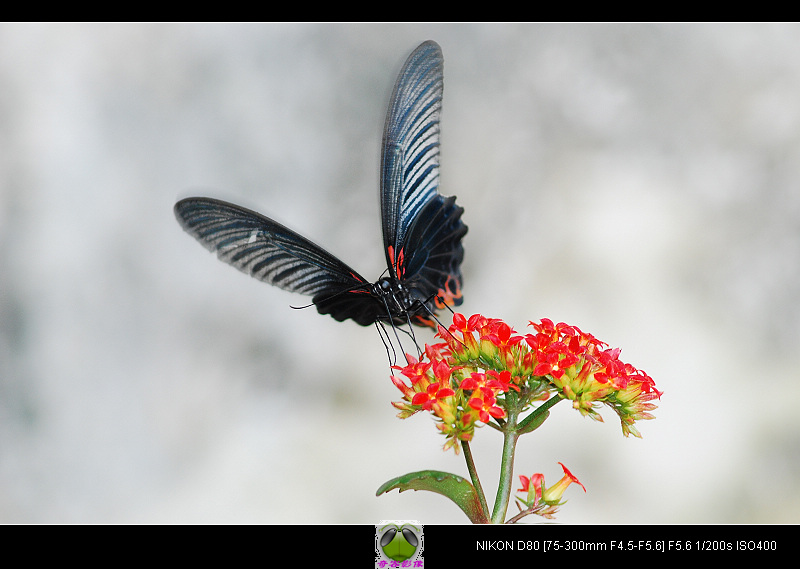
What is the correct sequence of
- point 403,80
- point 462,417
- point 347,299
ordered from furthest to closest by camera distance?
point 347,299 → point 403,80 → point 462,417

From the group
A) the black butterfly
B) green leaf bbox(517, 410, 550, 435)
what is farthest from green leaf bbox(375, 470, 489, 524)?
the black butterfly

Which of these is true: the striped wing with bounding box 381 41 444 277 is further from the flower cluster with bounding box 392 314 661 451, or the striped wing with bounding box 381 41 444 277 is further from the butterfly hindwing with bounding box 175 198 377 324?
the flower cluster with bounding box 392 314 661 451

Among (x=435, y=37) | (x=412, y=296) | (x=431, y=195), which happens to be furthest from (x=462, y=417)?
(x=435, y=37)

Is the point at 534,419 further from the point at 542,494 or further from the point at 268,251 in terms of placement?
the point at 268,251

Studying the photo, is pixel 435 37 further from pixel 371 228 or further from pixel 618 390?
pixel 618 390

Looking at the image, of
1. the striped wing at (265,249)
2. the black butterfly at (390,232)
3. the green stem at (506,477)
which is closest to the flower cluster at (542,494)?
the green stem at (506,477)

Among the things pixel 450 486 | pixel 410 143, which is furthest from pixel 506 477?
pixel 410 143

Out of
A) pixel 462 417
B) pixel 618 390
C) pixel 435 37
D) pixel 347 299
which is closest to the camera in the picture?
pixel 462 417
